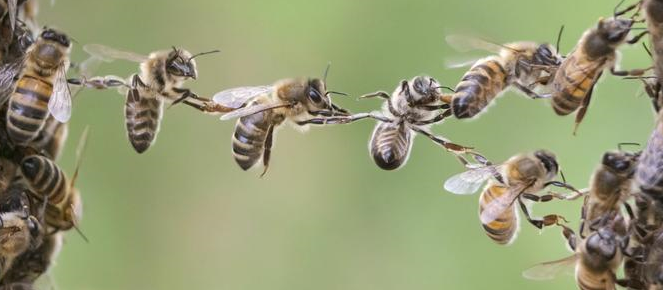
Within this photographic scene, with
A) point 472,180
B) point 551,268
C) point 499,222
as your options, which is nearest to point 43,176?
point 472,180

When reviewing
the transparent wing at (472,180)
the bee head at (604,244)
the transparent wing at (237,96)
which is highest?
the transparent wing at (237,96)

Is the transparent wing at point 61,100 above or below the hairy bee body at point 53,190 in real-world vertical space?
above

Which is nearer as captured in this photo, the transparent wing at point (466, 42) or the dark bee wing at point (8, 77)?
the dark bee wing at point (8, 77)

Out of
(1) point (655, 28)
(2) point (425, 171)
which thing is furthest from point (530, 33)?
(1) point (655, 28)

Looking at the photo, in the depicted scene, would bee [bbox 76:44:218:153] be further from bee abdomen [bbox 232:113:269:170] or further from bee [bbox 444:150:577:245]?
bee [bbox 444:150:577:245]

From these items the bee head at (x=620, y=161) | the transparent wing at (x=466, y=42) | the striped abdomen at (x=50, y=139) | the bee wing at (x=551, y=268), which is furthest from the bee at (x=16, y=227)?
the bee head at (x=620, y=161)

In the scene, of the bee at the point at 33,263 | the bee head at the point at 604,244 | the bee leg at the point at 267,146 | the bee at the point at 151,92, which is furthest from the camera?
the bee leg at the point at 267,146

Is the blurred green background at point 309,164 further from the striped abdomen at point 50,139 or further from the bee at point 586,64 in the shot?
the striped abdomen at point 50,139

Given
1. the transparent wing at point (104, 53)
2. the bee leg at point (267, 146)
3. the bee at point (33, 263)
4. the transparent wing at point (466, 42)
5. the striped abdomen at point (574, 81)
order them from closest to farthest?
the striped abdomen at point (574, 81), the bee at point (33, 263), the bee leg at point (267, 146), the transparent wing at point (104, 53), the transparent wing at point (466, 42)

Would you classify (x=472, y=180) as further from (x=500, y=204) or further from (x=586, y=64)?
(x=586, y=64)
